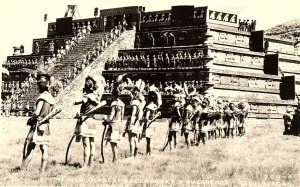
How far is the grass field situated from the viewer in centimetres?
955

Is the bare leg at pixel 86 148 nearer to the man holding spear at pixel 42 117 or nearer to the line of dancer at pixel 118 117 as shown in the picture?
the line of dancer at pixel 118 117

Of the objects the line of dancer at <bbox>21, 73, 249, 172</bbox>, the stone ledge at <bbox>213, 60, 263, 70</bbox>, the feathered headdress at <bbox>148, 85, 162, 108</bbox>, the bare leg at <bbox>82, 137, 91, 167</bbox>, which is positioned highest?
the stone ledge at <bbox>213, 60, 263, 70</bbox>

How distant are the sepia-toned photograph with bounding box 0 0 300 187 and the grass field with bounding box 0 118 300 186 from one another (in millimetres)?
29

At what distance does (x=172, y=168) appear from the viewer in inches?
446

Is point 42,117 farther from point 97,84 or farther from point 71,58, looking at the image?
point 71,58

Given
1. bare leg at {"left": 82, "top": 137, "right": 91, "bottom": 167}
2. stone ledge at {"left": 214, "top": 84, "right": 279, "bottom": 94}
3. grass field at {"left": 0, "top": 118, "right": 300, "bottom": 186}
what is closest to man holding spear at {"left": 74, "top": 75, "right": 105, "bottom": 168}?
bare leg at {"left": 82, "top": 137, "right": 91, "bottom": 167}

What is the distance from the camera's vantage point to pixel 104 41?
128ft

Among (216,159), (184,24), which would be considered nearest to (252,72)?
(184,24)

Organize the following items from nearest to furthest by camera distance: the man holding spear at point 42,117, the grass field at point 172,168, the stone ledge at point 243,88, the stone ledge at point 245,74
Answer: the grass field at point 172,168
the man holding spear at point 42,117
the stone ledge at point 243,88
the stone ledge at point 245,74

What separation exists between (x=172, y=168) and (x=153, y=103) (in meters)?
3.48

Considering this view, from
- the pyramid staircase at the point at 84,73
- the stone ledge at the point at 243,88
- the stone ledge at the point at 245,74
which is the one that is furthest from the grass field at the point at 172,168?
the pyramid staircase at the point at 84,73

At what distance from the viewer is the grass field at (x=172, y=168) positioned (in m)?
9.55

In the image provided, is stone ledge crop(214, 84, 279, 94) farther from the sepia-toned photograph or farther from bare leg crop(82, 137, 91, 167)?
bare leg crop(82, 137, 91, 167)

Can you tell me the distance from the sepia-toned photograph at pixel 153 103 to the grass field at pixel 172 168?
0.03 meters
